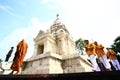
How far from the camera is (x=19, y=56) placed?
6848mm

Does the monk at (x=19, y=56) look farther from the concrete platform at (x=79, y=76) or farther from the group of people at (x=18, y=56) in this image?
the concrete platform at (x=79, y=76)

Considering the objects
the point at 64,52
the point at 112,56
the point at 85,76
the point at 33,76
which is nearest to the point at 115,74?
the point at 85,76

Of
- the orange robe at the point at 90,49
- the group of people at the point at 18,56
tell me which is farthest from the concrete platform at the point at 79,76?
the orange robe at the point at 90,49

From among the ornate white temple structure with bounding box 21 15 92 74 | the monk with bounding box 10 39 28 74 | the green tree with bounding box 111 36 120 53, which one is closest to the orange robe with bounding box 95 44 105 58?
the ornate white temple structure with bounding box 21 15 92 74

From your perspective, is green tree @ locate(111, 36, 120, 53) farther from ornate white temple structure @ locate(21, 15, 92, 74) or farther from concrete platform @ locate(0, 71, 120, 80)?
concrete platform @ locate(0, 71, 120, 80)

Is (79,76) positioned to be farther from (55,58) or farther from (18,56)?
(55,58)

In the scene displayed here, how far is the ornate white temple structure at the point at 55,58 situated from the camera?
10726 millimetres

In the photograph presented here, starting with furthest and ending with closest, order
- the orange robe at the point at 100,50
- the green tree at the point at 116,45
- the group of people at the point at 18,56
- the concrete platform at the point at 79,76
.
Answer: the green tree at the point at 116,45, the orange robe at the point at 100,50, the group of people at the point at 18,56, the concrete platform at the point at 79,76

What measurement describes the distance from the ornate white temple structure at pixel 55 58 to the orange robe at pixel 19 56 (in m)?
3.24

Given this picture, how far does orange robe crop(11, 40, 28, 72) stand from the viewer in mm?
6551

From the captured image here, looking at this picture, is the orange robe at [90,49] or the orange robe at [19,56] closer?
the orange robe at [19,56]

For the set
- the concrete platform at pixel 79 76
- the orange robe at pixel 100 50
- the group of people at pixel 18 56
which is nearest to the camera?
the concrete platform at pixel 79 76

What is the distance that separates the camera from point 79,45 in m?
30.1

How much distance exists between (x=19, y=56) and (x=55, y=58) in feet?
17.0
